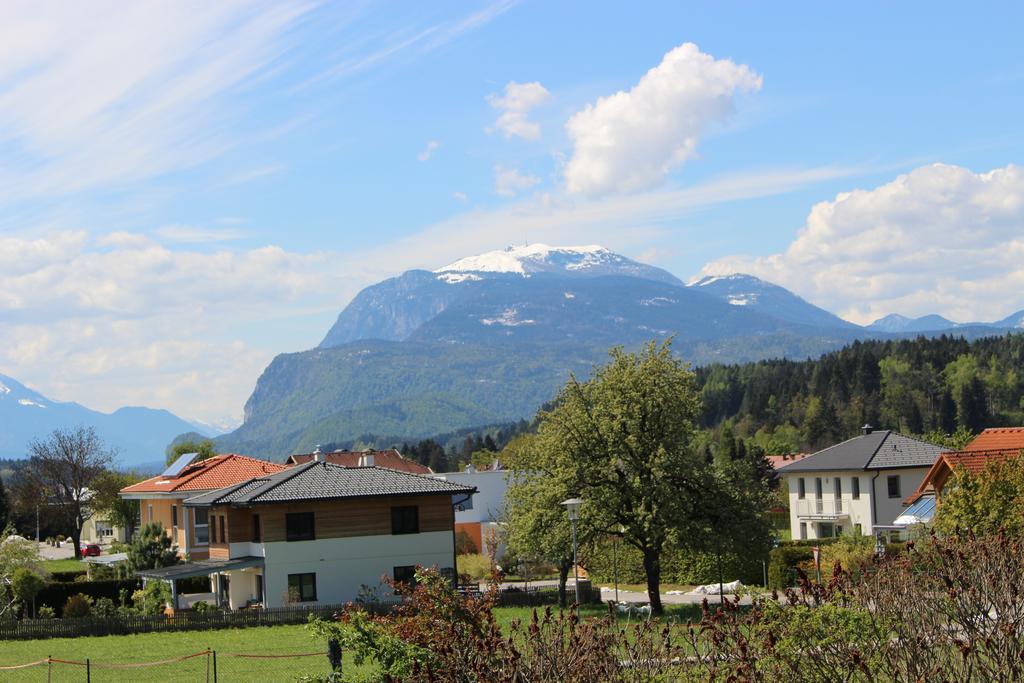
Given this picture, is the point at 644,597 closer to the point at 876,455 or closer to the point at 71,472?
the point at 876,455

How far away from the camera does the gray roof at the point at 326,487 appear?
142 ft

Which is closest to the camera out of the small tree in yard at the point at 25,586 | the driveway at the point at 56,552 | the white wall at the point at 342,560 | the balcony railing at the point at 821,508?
the small tree in yard at the point at 25,586

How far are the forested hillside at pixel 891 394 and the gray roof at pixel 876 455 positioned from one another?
69660mm

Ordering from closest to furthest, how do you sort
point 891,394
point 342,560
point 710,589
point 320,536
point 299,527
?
point 299,527, point 320,536, point 342,560, point 710,589, point 891,394

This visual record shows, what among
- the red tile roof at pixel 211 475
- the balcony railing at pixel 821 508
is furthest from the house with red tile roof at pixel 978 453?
the red tile roof at pixel 211 475

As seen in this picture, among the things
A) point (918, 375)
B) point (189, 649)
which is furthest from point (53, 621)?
point (918, 375)

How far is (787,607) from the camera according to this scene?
10.3m

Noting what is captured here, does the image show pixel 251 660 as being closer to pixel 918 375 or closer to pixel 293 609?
pixel 293 609

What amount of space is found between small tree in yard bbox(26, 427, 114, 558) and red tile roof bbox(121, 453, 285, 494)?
23.7m

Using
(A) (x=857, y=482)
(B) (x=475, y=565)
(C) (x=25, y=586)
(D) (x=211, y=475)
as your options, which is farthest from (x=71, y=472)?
(A) (x=857, y=482)

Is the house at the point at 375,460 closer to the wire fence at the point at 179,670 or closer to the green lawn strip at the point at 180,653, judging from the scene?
the green lawn strip at the point at 180,653

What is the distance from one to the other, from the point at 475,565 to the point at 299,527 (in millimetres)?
15296

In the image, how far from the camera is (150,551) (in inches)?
1981

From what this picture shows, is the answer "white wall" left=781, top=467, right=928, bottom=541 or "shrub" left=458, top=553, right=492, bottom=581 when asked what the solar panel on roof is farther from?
"white wall" left=781, top=467, right=928, bottom=541
